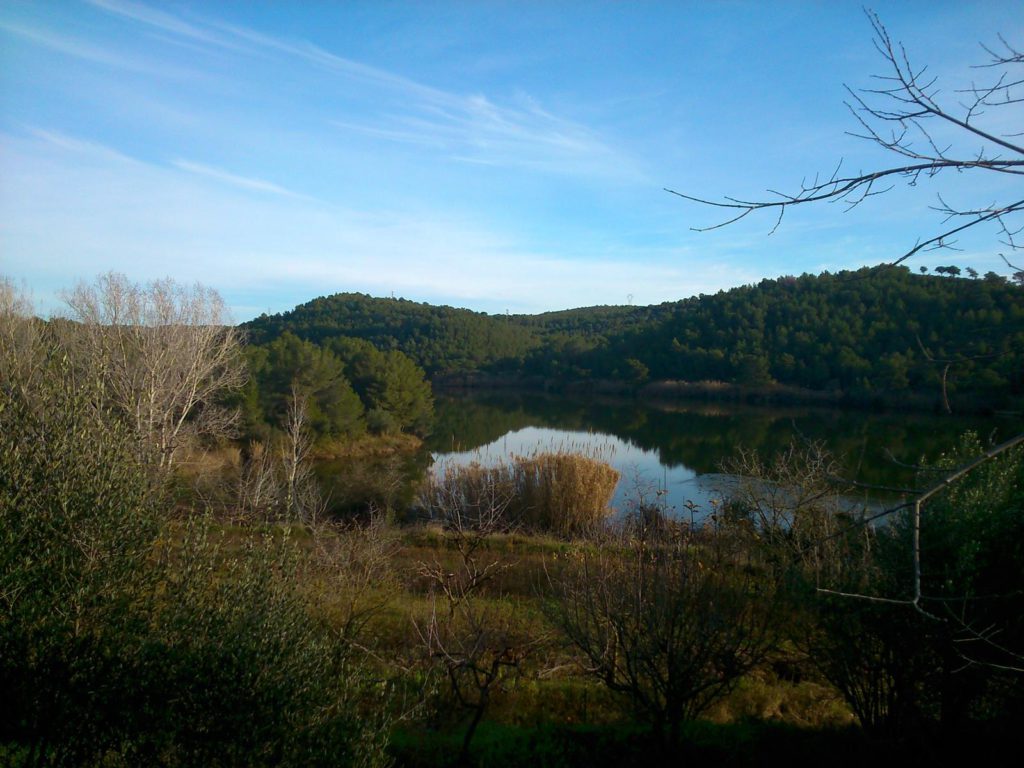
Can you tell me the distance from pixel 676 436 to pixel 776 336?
10.2m

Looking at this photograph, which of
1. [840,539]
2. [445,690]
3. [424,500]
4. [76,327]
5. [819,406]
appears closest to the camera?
[840,539]

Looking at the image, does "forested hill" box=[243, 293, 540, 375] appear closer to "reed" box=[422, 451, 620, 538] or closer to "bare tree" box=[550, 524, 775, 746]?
"reed" box=[422, 451, 620, 538]

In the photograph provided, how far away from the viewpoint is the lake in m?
Result: 18.6

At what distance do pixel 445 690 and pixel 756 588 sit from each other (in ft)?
11.5

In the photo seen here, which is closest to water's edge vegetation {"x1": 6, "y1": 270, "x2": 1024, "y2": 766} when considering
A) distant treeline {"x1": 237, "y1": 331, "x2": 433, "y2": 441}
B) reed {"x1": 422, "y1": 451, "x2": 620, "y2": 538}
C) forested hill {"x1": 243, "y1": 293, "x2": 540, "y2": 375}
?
reed {"x1": 422, "y1": 451, "x2": 620, "y2": 538}

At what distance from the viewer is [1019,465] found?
6016mm

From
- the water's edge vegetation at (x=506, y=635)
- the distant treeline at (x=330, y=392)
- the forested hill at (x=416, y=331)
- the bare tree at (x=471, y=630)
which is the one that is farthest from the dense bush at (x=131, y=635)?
the forested hill at (x=416, y=331)

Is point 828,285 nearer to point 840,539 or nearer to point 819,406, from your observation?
point 819,406

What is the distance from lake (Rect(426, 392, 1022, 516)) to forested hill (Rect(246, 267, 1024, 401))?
1.76 meters

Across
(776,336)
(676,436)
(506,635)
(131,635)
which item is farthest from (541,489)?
(776,336)

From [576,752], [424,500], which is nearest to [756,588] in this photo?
[576,752]

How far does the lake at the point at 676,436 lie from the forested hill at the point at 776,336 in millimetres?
1762

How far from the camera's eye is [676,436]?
34.2 metres

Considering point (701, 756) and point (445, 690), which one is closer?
point (701, 756)
